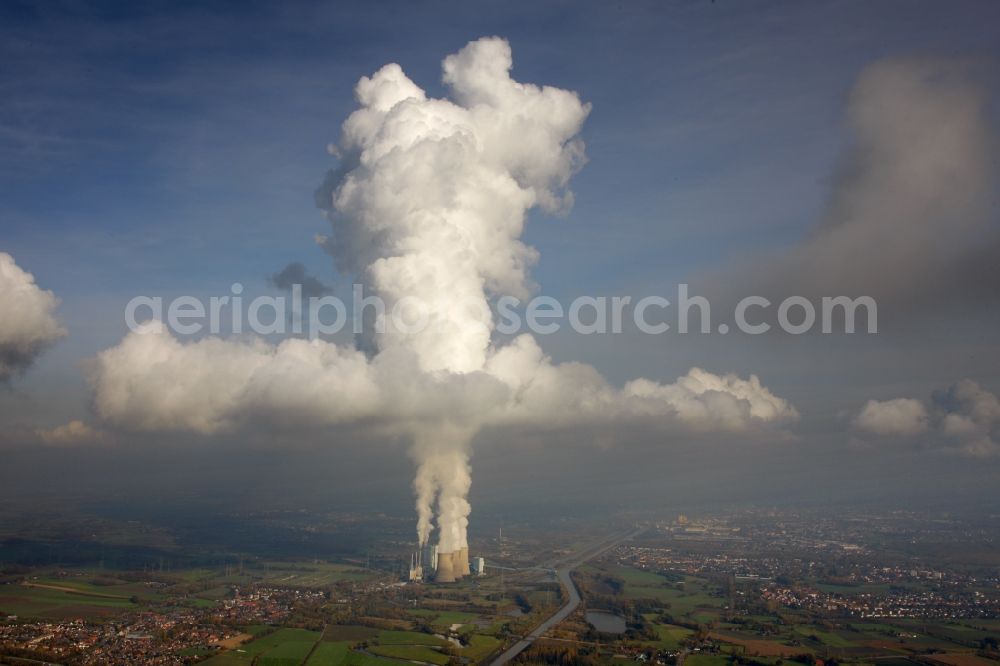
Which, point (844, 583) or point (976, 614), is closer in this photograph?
point (976, 614)

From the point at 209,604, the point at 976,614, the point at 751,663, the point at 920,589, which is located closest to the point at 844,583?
the point at 920,589

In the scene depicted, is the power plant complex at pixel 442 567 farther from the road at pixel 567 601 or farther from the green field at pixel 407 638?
the green field at pixel 407 638

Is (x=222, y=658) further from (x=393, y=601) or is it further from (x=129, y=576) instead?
(x=129, y=576)

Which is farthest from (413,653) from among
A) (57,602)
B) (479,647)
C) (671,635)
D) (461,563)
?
(461,563)

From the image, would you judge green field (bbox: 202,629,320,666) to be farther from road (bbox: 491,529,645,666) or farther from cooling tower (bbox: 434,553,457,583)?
cooling tower (bbox: 434,553,457,583)

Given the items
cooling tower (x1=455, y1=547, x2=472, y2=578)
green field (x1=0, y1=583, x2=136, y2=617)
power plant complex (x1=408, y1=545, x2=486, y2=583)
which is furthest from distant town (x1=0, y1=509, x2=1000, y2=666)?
cooling tower (x1=455, y1=547, x2=472, y2=578)

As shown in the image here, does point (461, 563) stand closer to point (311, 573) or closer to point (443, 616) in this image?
point (311, 573)

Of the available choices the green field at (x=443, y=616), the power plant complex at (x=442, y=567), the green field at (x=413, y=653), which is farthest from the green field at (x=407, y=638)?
the power plant complex at (x=442, y=567)
